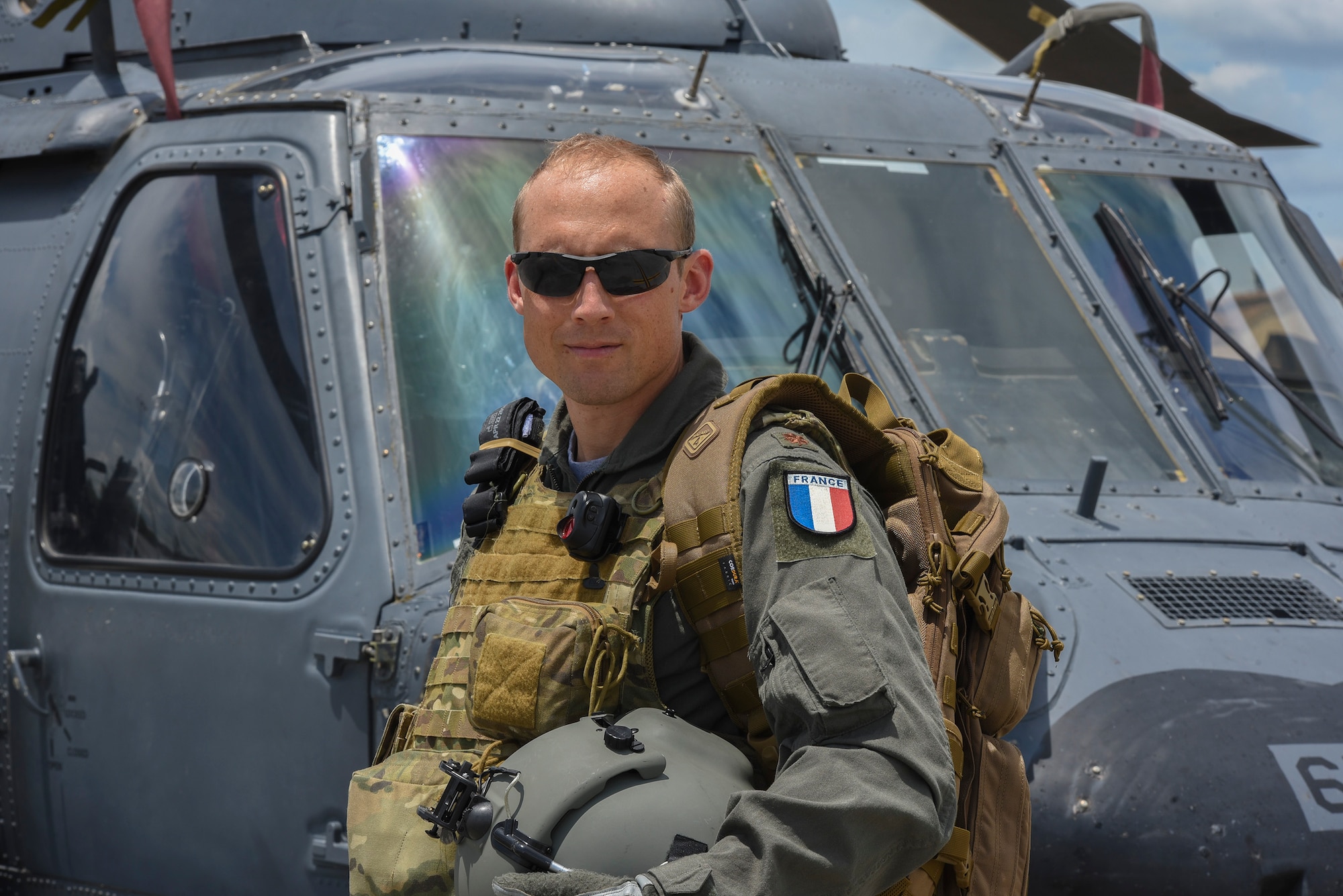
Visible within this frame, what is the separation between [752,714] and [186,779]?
78.0 inches

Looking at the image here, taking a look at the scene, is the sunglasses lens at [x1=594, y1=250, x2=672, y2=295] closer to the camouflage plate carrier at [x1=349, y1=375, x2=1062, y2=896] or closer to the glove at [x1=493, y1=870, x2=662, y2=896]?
the camouflage plate carrier at [x1=349, y1=375, x2=1062, y2=896]

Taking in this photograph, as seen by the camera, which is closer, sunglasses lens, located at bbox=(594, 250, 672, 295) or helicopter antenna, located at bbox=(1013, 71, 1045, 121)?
sunglasses lens, located at bbox=(594, 250, 672, 295)

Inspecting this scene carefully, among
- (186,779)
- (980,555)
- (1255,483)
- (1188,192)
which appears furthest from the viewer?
(1188,192)

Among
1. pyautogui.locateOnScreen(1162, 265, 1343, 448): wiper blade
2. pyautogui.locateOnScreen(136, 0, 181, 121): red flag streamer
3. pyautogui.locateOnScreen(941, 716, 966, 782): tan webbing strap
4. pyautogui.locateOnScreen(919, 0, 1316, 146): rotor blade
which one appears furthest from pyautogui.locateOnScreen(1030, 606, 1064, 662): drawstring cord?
pyautogui.locateOnScreen(919, 0, 1316, 146): rotor blade

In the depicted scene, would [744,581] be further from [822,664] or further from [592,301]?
[592,301]

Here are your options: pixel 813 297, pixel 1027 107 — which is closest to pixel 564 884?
pixel 813 297

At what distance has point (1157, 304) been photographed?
13.0ft

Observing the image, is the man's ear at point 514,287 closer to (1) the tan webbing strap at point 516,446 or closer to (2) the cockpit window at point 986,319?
(1) the tan webbing strap at point 516,446

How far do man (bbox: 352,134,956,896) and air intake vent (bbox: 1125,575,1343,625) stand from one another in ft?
4.48

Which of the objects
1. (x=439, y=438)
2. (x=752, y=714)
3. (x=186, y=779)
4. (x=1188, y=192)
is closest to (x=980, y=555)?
(x=752, y=714)

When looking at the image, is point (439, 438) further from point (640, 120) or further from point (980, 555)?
point (980, 555)

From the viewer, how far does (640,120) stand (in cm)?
384

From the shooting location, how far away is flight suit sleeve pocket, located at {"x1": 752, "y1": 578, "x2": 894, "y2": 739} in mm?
1563

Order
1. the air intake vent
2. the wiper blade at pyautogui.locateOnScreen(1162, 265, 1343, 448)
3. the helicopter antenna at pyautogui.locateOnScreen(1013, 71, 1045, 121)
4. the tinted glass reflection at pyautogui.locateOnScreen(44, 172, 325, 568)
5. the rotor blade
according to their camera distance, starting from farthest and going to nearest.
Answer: the rotor blade < the helicopter antenna at pyautogui.locateOnScreen(1013, 71, 1045, 121) < the wiper blade at pyautogui.locateOnScreen(1162, 265, 1343, 448) < the tinted glass reflection at pyautogui.locateOnScreen(44, 172, 325, 568) < the air intake vent
